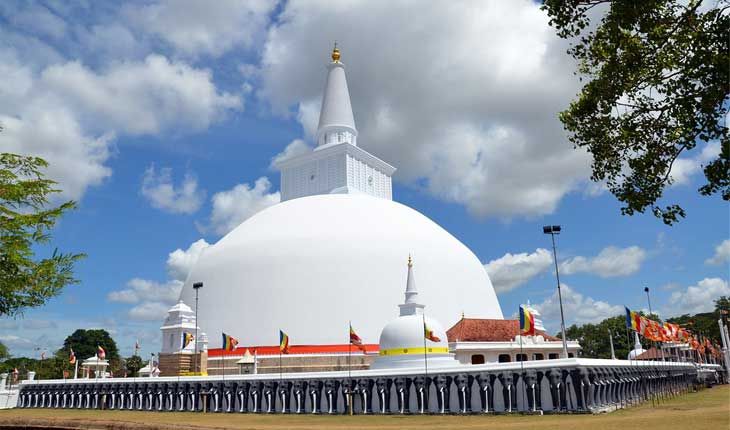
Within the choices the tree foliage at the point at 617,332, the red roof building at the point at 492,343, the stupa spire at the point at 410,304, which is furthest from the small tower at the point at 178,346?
the tree foliage at the point at 617,332

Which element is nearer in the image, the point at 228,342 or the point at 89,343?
the point at 228,342

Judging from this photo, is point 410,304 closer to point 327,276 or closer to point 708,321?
point 327,276

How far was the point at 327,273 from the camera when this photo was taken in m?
43.2

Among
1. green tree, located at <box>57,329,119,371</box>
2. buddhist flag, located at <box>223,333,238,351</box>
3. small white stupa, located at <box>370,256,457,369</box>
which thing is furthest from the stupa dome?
green tree, located at <box>57,329,119,371</box>

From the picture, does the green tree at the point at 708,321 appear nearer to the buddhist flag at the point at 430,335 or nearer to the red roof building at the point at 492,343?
the red roof building at the point at 492,343

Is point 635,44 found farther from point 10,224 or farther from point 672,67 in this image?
point 10,224

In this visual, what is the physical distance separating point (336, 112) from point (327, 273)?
72.0ft

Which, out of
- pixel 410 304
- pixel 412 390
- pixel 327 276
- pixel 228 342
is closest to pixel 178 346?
pixel 228 342

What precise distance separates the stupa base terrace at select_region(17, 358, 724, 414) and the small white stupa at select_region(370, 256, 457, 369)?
2678 millimetres

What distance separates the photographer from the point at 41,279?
59.5ft

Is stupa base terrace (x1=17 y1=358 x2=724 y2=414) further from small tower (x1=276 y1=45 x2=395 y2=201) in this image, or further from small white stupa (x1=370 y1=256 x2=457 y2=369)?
small tower (x1=276 y1=45 x2=395 y2=201)

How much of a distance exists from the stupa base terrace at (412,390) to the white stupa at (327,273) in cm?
775

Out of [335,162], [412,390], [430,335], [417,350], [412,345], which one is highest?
[335,162]

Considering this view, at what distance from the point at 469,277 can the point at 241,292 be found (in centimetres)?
1822
